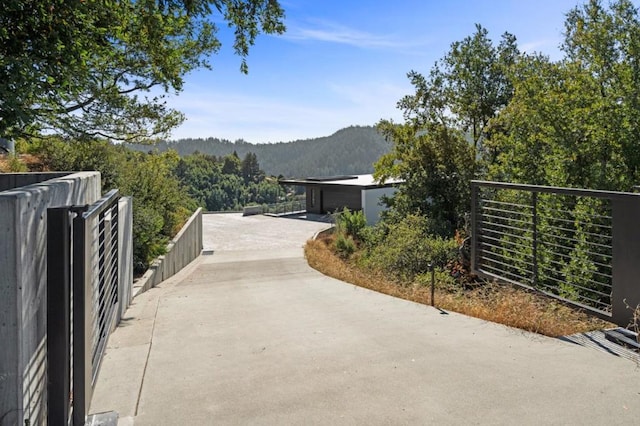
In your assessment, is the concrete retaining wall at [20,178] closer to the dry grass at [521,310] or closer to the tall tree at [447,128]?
the dry grass at [521,310]

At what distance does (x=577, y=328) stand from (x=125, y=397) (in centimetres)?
389

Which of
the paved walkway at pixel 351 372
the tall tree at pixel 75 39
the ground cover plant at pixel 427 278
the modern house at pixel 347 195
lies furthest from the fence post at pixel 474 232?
the modern house at pixel 347 195

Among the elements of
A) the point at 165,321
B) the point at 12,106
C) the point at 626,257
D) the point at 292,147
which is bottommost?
the point at 165,321

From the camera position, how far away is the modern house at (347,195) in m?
27.2

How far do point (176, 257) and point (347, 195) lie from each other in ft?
55.7

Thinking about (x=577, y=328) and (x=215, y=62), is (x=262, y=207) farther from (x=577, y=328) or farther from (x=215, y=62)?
(x=577, y=328)

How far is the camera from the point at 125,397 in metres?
3.15

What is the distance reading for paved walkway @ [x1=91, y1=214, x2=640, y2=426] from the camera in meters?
2.84

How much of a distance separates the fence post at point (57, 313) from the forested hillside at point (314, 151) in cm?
11693

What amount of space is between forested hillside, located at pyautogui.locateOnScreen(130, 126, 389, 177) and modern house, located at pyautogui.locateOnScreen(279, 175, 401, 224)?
88.7 metres

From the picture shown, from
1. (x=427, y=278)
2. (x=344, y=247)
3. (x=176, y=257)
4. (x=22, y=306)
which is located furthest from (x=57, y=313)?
(x=344, y=247)

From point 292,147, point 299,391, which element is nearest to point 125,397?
point 299,391

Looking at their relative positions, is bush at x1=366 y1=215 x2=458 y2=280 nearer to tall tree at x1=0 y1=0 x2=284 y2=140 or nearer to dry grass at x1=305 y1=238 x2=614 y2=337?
dry grass at x1=305 y1=238 x2=614 y2=337

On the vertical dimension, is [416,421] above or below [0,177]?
below
